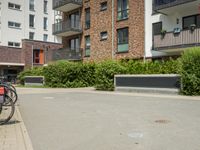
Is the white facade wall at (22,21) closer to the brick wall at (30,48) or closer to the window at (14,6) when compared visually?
the window at (14,6)

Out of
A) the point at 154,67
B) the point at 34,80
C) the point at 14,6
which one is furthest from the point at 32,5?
the point at 154,67

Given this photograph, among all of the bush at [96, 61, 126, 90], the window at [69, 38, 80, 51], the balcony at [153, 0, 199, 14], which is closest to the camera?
the bush at [96, 61, 126, 90]

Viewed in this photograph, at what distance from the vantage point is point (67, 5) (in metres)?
35.5

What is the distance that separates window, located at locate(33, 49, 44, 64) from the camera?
51.4 meters

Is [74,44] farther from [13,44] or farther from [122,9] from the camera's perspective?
[13,44]

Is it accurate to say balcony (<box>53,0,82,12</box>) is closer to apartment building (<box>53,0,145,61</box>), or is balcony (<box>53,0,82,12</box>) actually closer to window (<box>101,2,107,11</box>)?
apartment building (<box>53,0,145,61</box>)

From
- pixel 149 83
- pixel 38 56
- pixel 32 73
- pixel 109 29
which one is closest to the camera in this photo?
pixel 149 83

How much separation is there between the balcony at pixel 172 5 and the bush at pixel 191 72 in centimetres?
712

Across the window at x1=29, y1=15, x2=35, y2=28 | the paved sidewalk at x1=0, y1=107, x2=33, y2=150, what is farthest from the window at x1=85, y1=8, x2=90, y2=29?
the paved sidewalk at x1=0, y1=107, x2=33, y2=150

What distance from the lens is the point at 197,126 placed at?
7852 millimetres

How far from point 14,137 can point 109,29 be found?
970 inches

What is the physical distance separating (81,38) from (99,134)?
2872cm

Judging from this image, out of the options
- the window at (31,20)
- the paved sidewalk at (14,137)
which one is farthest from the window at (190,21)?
the window at (31,20)

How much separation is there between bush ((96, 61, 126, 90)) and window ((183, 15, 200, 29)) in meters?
6.20
